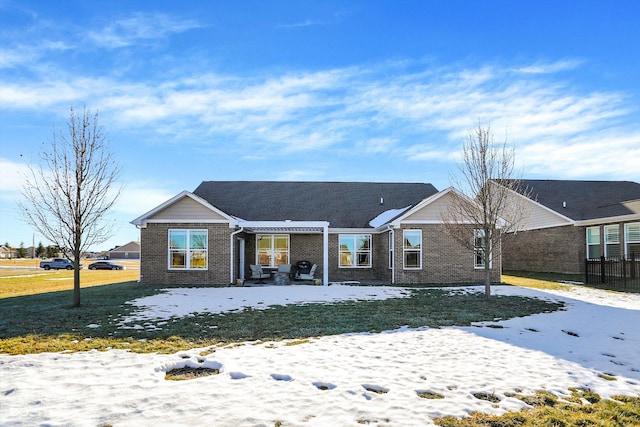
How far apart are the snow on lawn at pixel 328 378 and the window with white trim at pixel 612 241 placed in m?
15.7

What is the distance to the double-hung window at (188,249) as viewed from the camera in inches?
800

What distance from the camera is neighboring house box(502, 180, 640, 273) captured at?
2227 cm

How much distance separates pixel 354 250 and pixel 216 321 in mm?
13713

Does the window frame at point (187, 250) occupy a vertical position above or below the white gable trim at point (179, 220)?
below

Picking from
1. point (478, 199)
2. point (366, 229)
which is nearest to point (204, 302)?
point (478, 199)

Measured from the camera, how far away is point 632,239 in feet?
70.9

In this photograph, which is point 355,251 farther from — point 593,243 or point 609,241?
point 593,243

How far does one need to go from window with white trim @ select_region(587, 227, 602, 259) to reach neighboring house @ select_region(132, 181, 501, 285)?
7.95 metres

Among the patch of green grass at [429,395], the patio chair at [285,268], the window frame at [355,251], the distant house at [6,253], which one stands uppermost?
the window frame at [355,251]

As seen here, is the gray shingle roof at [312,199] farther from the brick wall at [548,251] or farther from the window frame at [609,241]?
the window frame at [609,241]

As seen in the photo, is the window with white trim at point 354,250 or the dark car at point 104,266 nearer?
the window with white trim at point 354,250

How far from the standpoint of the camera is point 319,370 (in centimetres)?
633

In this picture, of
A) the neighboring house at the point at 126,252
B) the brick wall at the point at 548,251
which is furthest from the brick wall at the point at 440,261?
the neighboring house at the point at 126,252

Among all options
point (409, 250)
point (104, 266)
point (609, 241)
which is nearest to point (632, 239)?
point (609, 241)
